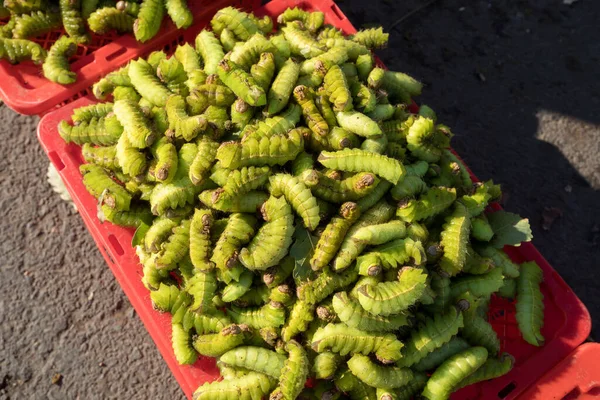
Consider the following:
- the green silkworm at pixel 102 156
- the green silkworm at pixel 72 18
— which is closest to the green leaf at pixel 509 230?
the green silkworm at pixel 102 156

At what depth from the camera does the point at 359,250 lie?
2967 mm

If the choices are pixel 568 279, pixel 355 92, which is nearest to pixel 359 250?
pixel 355 92

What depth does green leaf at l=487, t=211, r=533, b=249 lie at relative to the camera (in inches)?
136

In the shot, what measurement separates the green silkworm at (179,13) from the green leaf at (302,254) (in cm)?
182

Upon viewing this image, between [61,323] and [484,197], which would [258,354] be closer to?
[484,197]

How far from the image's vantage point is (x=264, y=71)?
3.27 meters

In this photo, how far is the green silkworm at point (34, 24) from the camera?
375 cm

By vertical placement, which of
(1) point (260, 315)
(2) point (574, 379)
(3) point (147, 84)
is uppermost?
(3) point (147, 84)

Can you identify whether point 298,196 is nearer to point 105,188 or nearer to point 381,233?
point 381,233

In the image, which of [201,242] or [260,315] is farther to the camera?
[260,315]

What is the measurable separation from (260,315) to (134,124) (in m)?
1.33

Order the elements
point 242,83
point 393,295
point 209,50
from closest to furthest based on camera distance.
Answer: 1. point 393,295
2. point 242,83
3. point 209,50

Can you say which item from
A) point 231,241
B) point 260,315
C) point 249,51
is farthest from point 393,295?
point 249,51

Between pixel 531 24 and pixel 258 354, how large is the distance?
4601 millimetres
